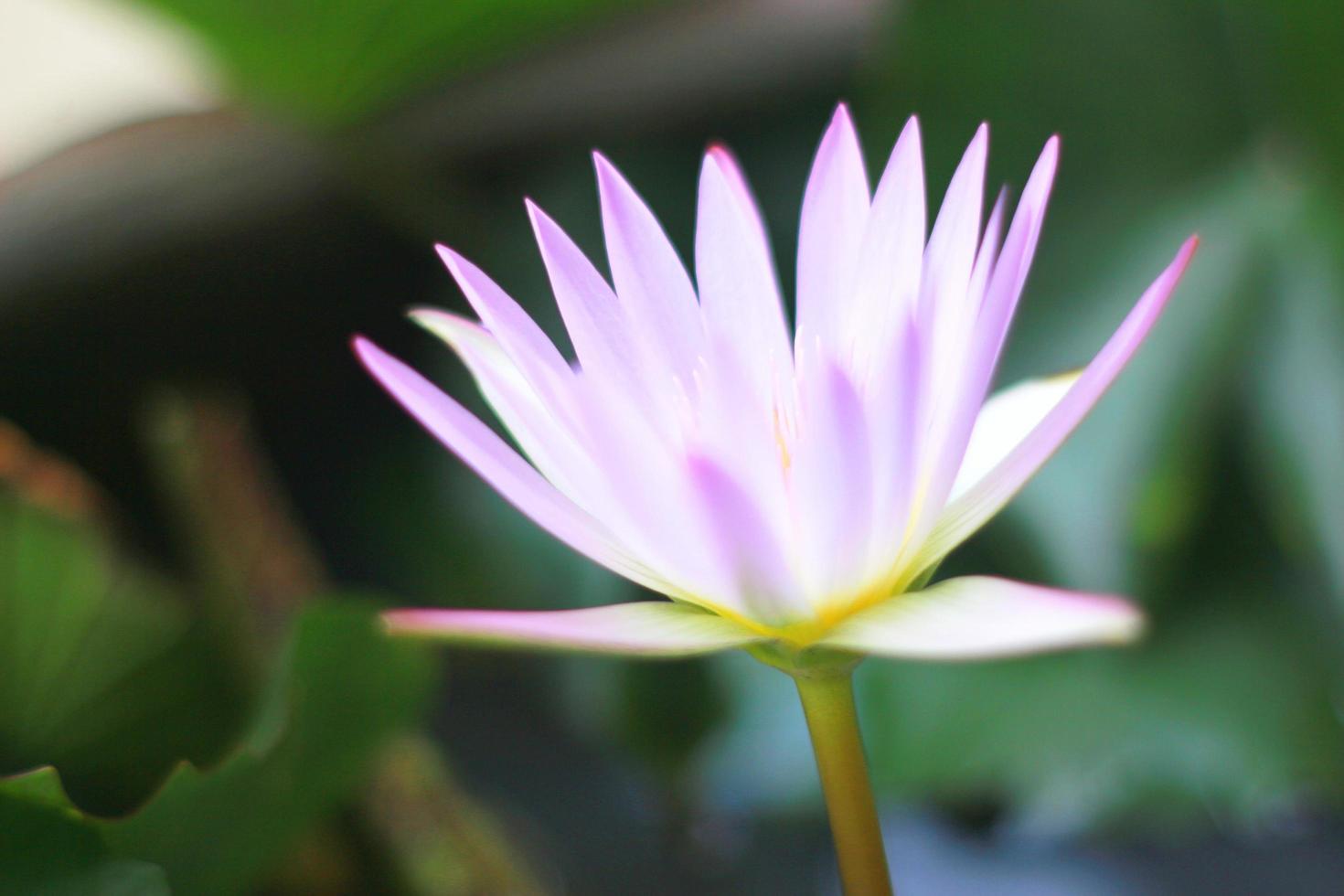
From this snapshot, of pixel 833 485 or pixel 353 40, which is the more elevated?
pixel 353 40

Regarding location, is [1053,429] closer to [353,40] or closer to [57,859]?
[57,859]

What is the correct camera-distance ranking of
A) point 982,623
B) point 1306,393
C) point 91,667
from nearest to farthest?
point 982,623
point 91,667
point 1306,393

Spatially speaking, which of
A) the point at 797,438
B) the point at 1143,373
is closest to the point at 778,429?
the point at 797,438

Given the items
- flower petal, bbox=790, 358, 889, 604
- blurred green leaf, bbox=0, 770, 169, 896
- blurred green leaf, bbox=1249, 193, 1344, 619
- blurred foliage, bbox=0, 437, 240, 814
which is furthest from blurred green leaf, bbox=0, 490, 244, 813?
blurred green leaf, bbox=1249, 193, 1344, 619

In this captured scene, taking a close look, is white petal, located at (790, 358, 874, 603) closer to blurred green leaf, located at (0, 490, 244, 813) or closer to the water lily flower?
the water lily flower

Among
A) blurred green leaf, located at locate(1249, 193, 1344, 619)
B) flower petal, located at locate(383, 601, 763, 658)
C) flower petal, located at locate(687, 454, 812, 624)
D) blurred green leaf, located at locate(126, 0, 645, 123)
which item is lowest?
flower petal, located at locate(383, 601, 763, 658)

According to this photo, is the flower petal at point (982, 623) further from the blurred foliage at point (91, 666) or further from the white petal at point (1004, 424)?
the blurred foliage at point (91, 666)
